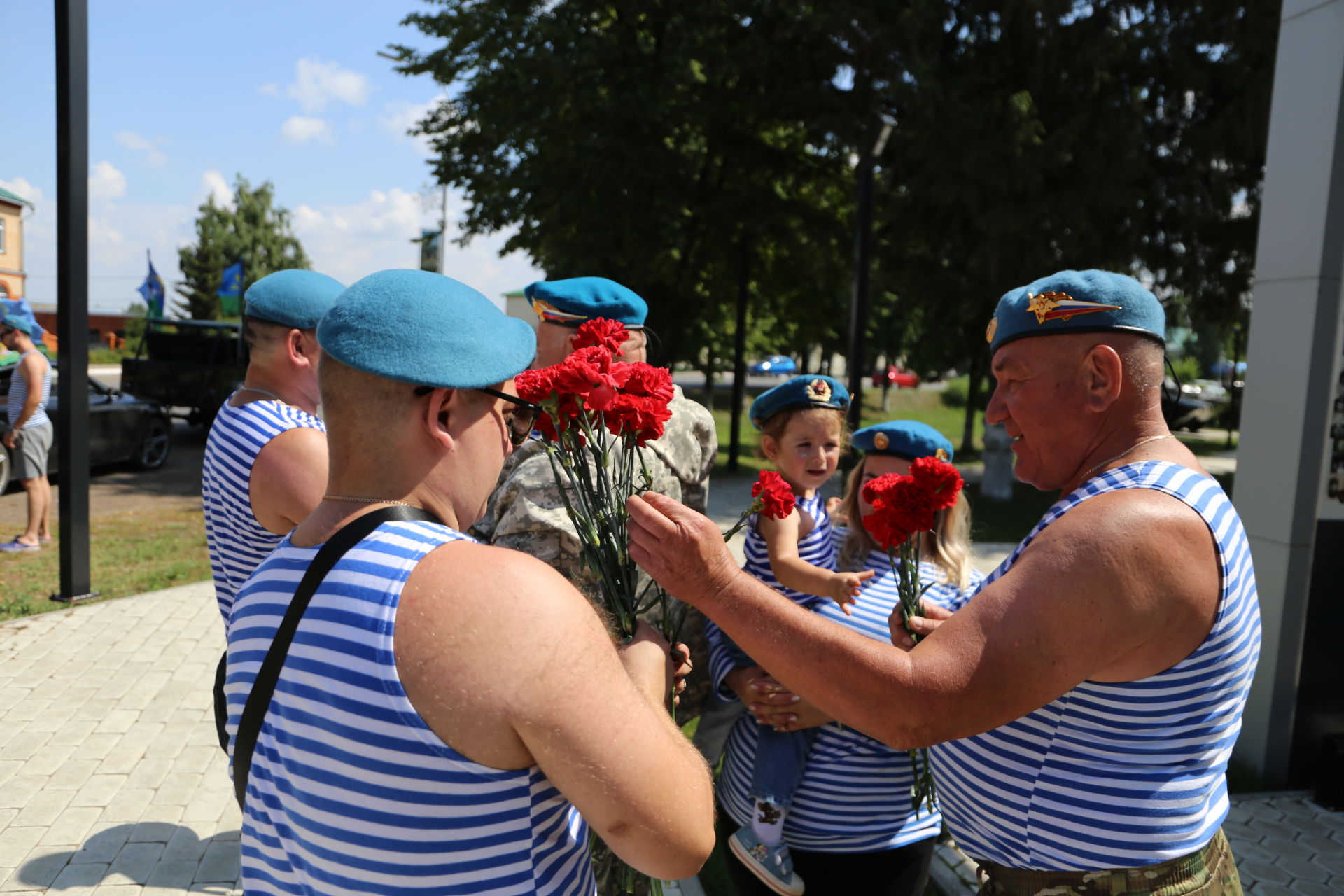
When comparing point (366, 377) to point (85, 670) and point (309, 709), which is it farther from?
point (85, 670)

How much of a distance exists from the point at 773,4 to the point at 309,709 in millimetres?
15170

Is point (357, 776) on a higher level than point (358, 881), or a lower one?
higher

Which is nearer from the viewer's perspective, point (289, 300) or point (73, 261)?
point (289, 300)

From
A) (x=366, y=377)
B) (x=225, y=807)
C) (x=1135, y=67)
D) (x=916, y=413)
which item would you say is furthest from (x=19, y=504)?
(x=916, y=413)

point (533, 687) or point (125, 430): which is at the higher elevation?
point (533, 687)

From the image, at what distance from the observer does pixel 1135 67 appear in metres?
13.6

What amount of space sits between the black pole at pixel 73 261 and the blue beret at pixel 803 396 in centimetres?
547

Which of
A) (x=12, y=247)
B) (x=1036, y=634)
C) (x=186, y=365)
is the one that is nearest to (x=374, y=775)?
(x=1036, y=634)

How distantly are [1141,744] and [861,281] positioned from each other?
27.3 feet

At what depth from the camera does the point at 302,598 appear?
125 centimetres

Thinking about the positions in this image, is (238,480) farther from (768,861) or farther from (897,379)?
(897,379)

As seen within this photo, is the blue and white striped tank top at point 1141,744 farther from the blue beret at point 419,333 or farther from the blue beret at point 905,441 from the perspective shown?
the blue beret at point 905,441

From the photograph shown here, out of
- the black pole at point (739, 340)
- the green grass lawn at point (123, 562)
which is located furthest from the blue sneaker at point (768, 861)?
the black pole at point (739, 340)

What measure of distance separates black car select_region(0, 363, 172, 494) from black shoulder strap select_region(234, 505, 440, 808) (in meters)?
13.1
